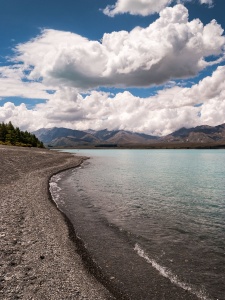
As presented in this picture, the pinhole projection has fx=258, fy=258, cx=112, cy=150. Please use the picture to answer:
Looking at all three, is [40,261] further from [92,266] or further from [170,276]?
[170,276]

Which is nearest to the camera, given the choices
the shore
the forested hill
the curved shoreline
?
the shore

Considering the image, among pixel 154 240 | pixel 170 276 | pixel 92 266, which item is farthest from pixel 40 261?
pixel 154 240

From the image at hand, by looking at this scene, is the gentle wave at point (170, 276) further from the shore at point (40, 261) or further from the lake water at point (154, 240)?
the shore at point (40, 261)

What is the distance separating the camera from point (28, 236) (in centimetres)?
1781

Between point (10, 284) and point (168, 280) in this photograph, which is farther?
point (168, 280)

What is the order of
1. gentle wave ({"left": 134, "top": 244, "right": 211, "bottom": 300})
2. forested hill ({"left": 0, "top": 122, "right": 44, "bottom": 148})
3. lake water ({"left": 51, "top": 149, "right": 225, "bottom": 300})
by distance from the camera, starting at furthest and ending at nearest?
1. forested hill ({"left": 0, "top": 122, "right": 44, "bottom": 148})
2. lake water ({"left": 51, "top": 149, "right": 225, "bottom": 300})
3. gentle wave ({"left": 134, "top": 244, "right": 211, "bottom": 300})

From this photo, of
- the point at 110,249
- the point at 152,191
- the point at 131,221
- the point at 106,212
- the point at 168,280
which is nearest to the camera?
the point at 168,280

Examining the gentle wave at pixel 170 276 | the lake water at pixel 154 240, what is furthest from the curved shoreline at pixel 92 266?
the gentle wave at pixel 170 276

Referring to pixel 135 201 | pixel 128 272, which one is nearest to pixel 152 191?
pixel 135 201

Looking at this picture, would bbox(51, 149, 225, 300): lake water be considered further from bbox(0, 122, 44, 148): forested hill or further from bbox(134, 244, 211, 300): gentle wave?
bbox(0, 122, 44, 148): forested hill

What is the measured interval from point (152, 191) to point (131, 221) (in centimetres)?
1642

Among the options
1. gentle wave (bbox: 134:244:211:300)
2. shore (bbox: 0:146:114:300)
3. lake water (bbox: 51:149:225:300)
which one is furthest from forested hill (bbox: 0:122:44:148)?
gentle wave (bbox: 134:244:211:300)

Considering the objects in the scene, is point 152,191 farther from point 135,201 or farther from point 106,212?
point 106,212

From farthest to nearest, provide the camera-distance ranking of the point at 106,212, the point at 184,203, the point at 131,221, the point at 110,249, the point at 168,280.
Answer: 1. the point at 184,203
2. the point at 106,212
3. the point at 131,221
4. the point at 110,249
5. the point at 168,280
